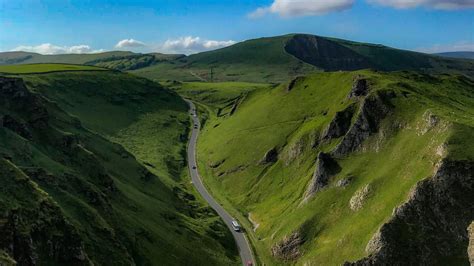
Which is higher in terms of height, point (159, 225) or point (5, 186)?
point (5, 186)

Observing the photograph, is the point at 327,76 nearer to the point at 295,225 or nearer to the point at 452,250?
the point at 295,225

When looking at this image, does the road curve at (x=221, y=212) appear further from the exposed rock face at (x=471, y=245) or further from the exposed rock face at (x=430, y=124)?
the exposed rock face at (x=430, y=124)

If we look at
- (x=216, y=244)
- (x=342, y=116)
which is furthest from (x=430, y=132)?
(x=216, y=244)

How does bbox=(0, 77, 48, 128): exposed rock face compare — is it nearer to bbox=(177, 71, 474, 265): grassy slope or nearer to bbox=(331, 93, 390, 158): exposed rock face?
bbox=(177, 71, 474, 265): grassy slope

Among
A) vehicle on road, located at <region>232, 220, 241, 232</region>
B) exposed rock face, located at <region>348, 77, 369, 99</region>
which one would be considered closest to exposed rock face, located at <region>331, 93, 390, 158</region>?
exposed rock face, located at <region>348, 77, 369, 99</region>

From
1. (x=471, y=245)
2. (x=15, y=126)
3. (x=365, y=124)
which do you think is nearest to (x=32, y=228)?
(x=15, y=126)

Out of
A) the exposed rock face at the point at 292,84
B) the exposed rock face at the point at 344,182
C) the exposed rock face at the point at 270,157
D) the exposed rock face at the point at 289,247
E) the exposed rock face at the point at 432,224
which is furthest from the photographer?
the exposed rock face at the point at 292,84

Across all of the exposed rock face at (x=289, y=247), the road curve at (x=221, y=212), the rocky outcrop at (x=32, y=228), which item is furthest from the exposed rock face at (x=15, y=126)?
the exposed rock face at (x=289, y=247)
